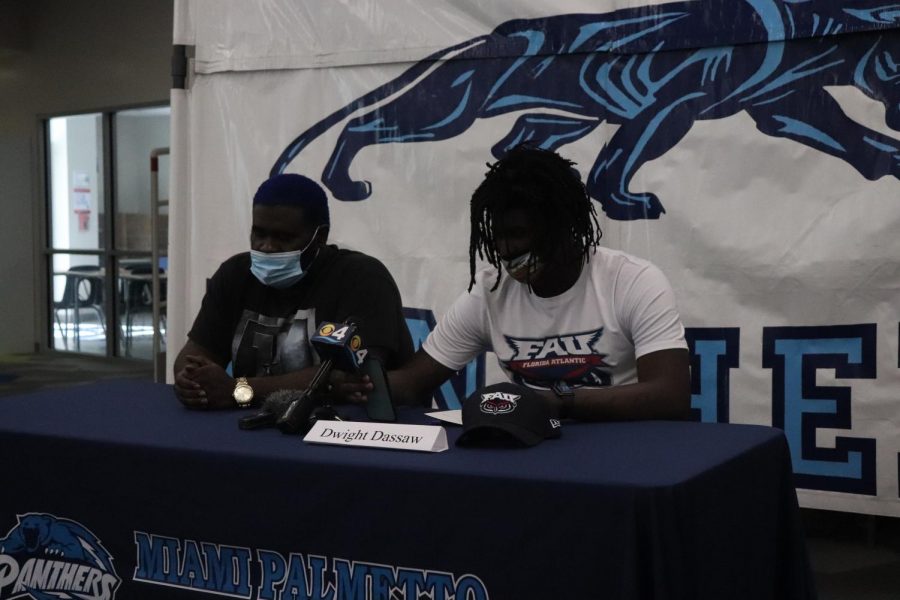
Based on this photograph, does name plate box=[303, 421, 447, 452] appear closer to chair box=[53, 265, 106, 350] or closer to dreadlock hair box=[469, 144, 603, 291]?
dreadlock hair box=[469, 144, 603, 291]

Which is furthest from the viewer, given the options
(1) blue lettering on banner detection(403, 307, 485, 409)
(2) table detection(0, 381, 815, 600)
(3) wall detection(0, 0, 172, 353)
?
(3) wall detection(0, 0, 172, 353)

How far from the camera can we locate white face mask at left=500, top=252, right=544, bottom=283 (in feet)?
6.36

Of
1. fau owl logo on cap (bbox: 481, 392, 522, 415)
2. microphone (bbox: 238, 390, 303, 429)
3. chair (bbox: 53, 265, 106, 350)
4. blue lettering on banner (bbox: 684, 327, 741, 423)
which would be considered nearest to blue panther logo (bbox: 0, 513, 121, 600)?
microphone (bbox: 238, 390, 303, 429)

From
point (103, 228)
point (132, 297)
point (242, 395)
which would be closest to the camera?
point (242, 395)

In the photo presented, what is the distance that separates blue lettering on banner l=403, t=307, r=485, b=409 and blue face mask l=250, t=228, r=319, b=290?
0.95m

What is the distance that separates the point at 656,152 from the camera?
292cm

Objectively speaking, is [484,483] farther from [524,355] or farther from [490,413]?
[524,355]

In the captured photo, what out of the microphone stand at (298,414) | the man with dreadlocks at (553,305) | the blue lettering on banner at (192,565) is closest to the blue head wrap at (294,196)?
the man with dreadlocks at (553,305)

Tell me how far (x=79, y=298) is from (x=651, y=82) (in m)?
7.54

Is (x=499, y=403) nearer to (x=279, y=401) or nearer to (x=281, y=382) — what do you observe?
(x=279, y=401)

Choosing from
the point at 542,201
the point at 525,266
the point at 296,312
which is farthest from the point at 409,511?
the point at 296,312

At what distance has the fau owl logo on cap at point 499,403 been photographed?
5.15 ft

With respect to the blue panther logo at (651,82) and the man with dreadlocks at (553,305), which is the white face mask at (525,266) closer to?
the man with dreadlocks at (553,305)

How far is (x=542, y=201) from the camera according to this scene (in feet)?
6.61
